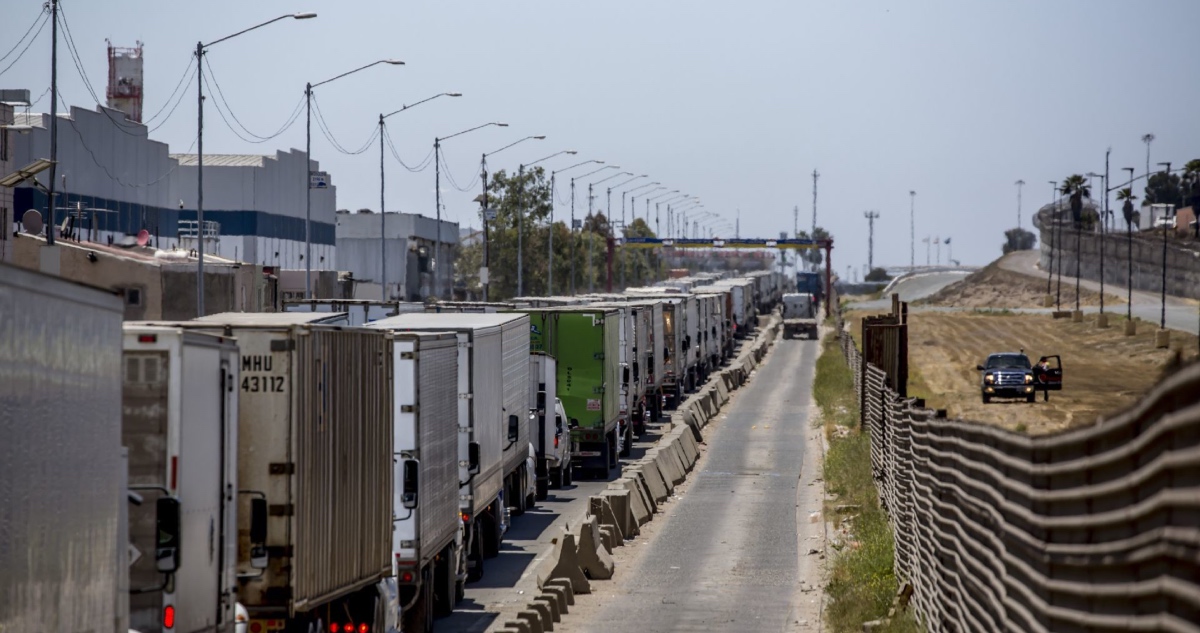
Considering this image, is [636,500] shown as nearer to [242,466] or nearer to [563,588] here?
[563,588]

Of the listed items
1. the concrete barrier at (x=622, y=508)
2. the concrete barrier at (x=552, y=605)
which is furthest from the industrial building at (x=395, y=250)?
the concrete barrier at (x=552, y=605)

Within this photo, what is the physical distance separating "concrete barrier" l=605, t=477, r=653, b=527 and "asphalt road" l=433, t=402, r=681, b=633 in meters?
1.25

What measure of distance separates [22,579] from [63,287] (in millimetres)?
1521

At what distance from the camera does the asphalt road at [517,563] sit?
20.2m

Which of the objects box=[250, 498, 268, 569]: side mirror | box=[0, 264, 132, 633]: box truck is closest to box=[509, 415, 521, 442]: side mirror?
box=[250, 498, 268, 569]: side mirror

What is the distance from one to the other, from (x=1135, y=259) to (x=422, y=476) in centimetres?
13630

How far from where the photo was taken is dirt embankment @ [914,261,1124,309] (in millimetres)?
156500

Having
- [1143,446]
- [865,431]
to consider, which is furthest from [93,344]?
[865,431]

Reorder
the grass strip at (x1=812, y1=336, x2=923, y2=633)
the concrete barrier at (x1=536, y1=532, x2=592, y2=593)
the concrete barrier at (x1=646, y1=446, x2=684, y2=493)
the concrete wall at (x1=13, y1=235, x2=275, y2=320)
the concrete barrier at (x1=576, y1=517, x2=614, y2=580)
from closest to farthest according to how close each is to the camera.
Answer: the grass strip at (x1=812, y1=336, x2=923, y2=633) < the concrete barrier at (x1=536, y1=532, x2=592, y2=593) < the concrete barrier at (x1=576, y1=517, x2=614, y2=580) < the concrete barrier at (x1=646, y1=446, x2=684, y2=493) < the concrete wall at (x1=13, y1=235, x2=275, y2=320)

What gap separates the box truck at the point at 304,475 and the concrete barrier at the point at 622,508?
36.4 feet

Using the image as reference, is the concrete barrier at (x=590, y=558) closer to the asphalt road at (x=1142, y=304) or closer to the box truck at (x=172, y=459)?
the box truck at (x=172, y=459)

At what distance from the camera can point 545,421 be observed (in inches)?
1273

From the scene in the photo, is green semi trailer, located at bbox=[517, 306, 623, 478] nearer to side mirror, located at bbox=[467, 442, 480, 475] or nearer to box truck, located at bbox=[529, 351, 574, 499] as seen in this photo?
box truck, located at bbox=[529, 351, 574, 499]

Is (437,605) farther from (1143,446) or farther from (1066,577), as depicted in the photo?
(1143,446)
